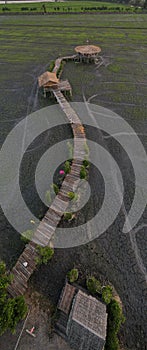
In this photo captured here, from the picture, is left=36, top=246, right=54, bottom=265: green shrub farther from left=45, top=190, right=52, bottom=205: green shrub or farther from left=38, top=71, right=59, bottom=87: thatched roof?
left=38, top=71, right=59, bottom=87: thatched roof

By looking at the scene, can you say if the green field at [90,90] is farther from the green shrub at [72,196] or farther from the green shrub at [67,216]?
the green shrub at [67,216]

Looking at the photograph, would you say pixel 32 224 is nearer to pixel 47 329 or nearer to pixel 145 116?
pixel 47 329

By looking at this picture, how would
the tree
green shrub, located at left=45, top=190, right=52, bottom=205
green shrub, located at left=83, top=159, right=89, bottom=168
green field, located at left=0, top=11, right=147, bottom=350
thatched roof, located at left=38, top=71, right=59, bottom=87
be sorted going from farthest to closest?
thatched roof, located at left=38, top=71, right=59, bottom=87 < green shrub, located at left=83, top=159, right=89, bottom=168 < green shrub, located at left=45, top=190, right=52, bottom=205 < green field, located at left=0, top=11, right=147, bottom=350 < the tree

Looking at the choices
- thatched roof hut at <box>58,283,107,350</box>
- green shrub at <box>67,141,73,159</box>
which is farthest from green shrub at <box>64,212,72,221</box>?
green shrub at <box>67,141,73,159</box>

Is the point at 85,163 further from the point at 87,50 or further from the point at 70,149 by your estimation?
the point at 87,50

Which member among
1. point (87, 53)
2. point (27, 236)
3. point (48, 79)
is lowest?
point (27, 236)

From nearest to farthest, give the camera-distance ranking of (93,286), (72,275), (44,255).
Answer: (93,286) < (72,275) < (44,255)

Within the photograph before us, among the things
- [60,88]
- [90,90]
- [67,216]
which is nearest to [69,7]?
[90,90]

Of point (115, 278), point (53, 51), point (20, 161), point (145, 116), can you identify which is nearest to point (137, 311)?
point (115, 278)
